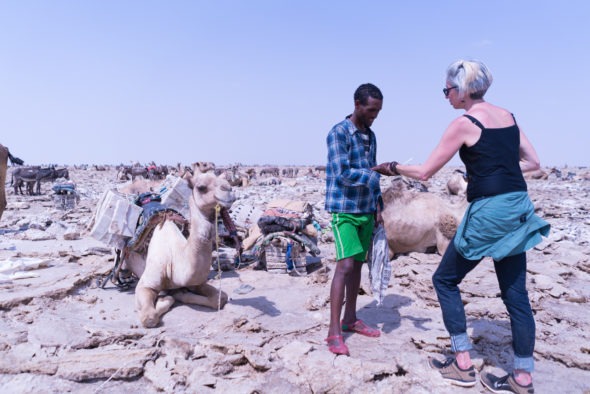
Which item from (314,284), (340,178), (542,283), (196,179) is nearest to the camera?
(340,178)

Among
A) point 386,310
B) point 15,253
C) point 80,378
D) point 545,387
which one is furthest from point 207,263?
point 15,253

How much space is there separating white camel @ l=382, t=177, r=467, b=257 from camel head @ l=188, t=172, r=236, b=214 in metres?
3.66

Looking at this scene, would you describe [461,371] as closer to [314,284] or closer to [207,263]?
[207,263]

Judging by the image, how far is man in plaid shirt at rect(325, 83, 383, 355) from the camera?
3.33 m

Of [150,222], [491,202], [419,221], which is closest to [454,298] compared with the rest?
[491,202]

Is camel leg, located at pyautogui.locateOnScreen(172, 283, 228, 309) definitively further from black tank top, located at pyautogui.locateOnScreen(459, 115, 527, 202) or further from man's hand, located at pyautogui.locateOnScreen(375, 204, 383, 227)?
black tank top, located at pyautogui.locateOnScreen(459, 115, 527, 202)

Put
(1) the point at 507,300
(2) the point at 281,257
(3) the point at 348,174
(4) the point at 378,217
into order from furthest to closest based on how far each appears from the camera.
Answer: (2) the point at 281,257 → (4) the point at 378,217 → (3) the point at 348,174 → (1) the point at 507,300

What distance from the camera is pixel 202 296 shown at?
459 cm

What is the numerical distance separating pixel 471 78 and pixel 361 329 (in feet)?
7.67

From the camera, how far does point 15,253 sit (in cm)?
721

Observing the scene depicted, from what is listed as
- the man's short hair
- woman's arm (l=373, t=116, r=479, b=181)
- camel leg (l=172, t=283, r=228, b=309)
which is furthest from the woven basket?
woman's arm (l=373, t=116, r=479, b=181)

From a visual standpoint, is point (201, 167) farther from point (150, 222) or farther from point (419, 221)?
point (419, 221)

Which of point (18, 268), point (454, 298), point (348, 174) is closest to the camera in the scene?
point (454, 298)

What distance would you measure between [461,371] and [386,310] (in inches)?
71.0
